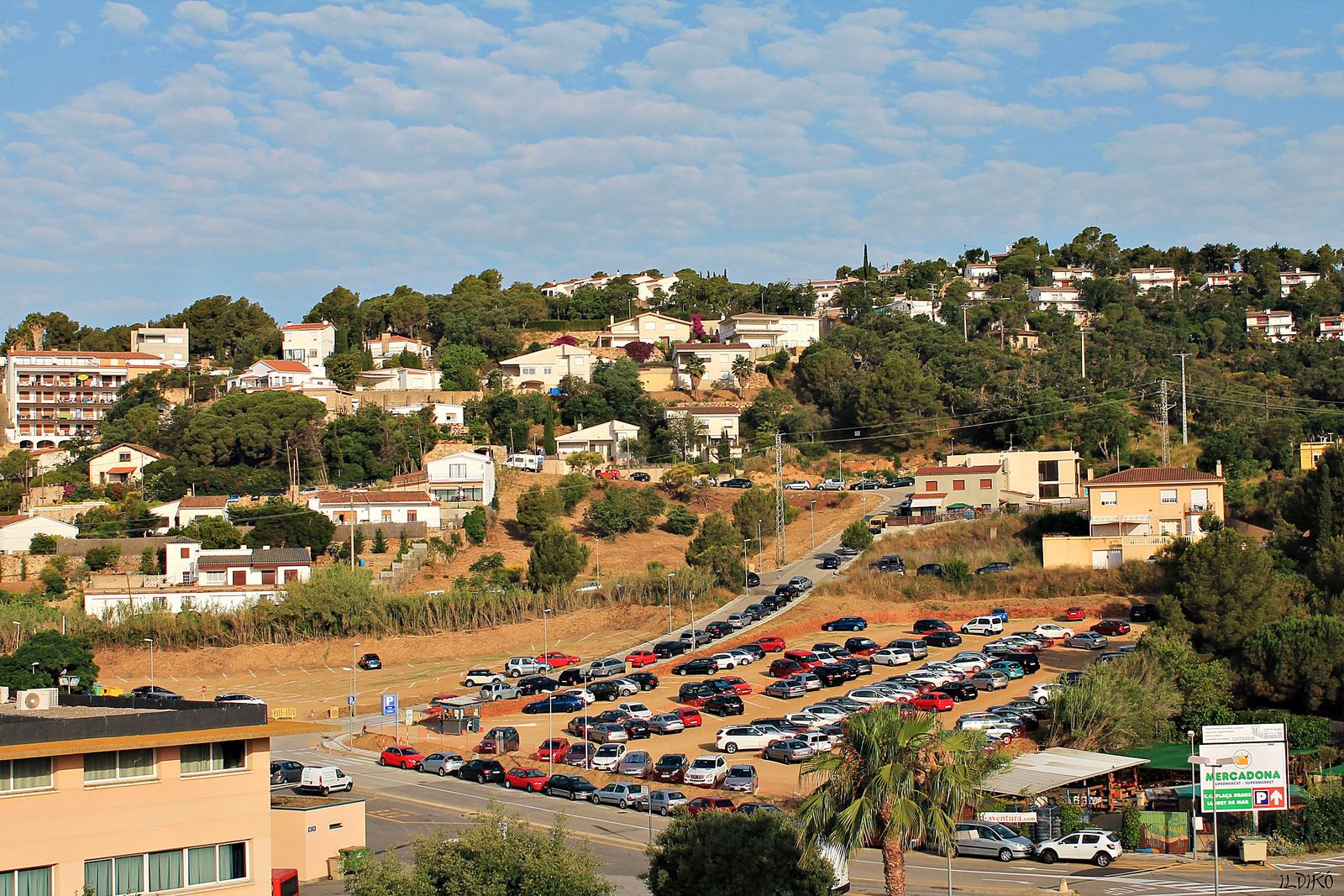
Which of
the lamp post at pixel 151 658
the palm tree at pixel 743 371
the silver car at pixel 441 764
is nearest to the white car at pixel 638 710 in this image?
the silver car at pixel 441 764

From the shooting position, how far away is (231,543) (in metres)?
74.5

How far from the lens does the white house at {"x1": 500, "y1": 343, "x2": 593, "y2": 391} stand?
112188mm

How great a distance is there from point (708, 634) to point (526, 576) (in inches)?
627

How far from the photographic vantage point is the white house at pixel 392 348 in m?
120

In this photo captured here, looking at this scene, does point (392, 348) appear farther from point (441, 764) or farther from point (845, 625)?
point (441, 764)

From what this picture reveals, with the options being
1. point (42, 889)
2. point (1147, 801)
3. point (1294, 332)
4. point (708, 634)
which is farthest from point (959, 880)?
point (1294, 332)

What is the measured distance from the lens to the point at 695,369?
366 ft

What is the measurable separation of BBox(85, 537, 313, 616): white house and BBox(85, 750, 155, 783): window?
5245cm

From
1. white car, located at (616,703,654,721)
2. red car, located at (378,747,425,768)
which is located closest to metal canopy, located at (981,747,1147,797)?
white car, located at (616,703,654,721)

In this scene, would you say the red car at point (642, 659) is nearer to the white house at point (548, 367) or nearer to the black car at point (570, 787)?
the black car at point (570, 787)

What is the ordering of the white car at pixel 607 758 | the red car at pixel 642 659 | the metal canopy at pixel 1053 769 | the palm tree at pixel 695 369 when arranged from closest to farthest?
the metal canopy at pixel 1053 769, the white car at pixel 607 758, the red car at pixel 642 659, the palm tree at pixel 695 369

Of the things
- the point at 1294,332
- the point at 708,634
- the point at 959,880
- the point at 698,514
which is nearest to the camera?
the point at 959,880

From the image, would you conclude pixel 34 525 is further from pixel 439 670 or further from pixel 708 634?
pixel 708 634

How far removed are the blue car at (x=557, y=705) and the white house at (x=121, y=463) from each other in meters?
54.5
